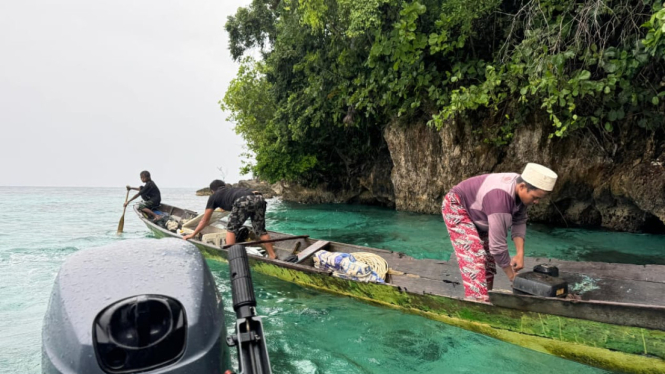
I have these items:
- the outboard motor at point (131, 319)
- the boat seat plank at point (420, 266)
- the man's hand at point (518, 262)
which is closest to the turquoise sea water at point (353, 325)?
the man's hand at point (518, 262)

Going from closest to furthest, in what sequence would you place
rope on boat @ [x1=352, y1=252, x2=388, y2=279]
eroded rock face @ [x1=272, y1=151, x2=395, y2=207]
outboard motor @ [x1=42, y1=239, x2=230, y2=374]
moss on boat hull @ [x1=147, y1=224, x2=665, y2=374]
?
outboard motor @ [x1=42, y1=239, x2=230, y2=374], moss on boat hull @ [x1=147, y1=224, x2=665, y2=374], rope on boat @ [x1=352, y1=252, x2=388, y2=279], eroded rock face @ [x1=272, y1=151, x2=395, y2=207]

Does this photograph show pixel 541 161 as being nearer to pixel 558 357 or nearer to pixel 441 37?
pixel 441 37

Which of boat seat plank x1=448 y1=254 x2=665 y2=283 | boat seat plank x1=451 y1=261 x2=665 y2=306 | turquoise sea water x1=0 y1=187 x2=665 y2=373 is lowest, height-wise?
turquoise sea water x1=0 y1=187 x2=665 y2=373

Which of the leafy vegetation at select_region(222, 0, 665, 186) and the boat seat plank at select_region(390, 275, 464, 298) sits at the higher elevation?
the leafy vegetation at select_region(222, 0, 665, 186)

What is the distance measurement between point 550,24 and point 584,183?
4.70 m

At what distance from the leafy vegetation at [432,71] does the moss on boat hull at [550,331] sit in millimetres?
3721

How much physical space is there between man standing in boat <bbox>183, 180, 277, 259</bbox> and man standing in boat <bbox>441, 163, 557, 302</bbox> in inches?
145

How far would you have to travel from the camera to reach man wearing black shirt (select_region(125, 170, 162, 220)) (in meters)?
11.3

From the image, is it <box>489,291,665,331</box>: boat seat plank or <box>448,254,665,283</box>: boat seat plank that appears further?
<box>448,254,665,283</box>: boat seat plank

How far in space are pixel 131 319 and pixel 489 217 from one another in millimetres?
3200

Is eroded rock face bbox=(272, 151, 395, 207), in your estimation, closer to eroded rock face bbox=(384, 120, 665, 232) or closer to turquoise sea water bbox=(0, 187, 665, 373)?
eroded rock face bbox=(384, 120, 665, 232)

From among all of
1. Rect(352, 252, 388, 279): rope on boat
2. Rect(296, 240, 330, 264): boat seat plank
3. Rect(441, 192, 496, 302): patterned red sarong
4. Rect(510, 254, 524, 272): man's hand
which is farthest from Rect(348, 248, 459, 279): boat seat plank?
Rect(510, 254, 524, 272): man's hand

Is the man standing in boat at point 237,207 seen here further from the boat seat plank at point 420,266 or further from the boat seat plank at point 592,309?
the boat seat plank at point 592,309

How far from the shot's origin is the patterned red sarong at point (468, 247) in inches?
156
